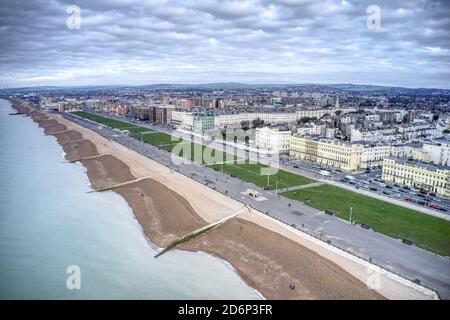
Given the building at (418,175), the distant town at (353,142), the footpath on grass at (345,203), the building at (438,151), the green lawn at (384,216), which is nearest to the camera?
the green lawn at (384,216)

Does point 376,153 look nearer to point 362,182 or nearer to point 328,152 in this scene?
Answer: point 328,152

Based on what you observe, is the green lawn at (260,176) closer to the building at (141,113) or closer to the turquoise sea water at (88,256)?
the turquoise sea water at (88,256)

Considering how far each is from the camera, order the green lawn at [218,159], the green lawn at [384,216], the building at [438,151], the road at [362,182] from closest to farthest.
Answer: the green lawn at [384,216] < the road at [362,182] < the green lawn at [218,159] < the building at [438,151]

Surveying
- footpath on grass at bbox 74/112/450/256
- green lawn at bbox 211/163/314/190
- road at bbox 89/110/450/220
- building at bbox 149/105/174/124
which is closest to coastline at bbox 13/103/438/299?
green lawn at bbox 211/163/314/190

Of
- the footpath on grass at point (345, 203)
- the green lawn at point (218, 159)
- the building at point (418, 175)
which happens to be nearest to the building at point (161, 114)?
the green lawn at point (218, 159)

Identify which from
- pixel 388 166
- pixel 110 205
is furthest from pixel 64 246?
pixel 388 166
